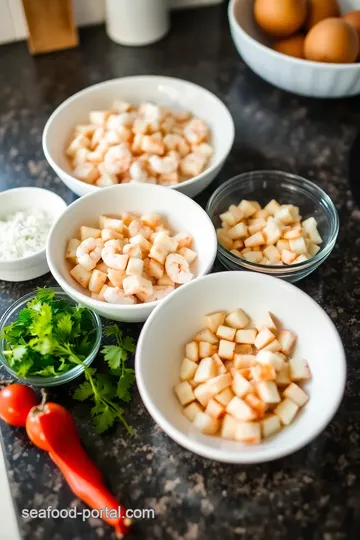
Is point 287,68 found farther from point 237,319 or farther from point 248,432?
point 248,432

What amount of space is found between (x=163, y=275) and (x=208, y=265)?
0.11m

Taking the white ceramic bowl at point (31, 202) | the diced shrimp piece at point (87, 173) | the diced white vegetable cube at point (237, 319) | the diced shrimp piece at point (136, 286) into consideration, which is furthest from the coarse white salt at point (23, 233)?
the diced white vegetable cube at point (237, 319)

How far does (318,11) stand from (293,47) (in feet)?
0.44

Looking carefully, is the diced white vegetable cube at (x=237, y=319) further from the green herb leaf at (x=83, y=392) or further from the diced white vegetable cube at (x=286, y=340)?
the green herb leaf at (x=83, y=392)

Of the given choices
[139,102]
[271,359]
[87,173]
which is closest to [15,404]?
Result: [271,359]

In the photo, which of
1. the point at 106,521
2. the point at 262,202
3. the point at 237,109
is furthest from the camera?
the point at 237,109

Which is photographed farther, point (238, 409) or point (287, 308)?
point (287, 308)

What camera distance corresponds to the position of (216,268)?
1333 millimetres

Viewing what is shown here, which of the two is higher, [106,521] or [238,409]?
[238,409]

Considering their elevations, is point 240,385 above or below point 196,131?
below

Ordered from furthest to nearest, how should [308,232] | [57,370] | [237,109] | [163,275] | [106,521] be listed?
1. [237,109]
2. [308,232]
3. [163,275]
4. [57,370]
5. [106,521]

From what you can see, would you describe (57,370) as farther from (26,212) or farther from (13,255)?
(26,212)

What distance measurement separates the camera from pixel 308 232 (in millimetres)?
1324

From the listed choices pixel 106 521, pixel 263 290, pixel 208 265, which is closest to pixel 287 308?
pixel 263 290
